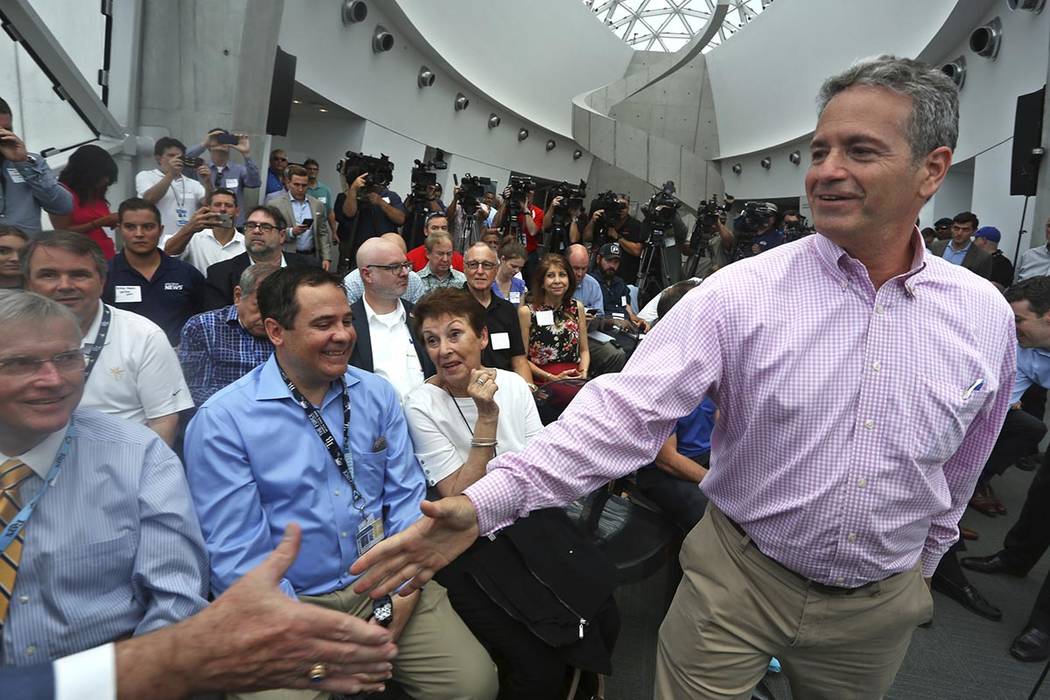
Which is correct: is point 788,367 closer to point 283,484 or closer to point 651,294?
point 283,484

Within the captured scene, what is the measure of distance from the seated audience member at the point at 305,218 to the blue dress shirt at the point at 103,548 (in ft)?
14.7

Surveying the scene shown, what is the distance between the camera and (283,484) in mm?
1758

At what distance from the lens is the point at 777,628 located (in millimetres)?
1297

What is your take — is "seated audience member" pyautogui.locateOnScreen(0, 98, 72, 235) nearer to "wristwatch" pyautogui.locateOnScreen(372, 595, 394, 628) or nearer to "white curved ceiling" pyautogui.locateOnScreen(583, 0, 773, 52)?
"wristwatch" pyautogui.locateOnScreen(372, 595, 394, 628)

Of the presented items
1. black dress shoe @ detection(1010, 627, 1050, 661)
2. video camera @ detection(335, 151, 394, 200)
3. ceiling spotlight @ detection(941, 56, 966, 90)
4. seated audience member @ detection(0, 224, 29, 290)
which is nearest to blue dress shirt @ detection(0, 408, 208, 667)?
seated audience member @ detection(0, 224, 29, 290)

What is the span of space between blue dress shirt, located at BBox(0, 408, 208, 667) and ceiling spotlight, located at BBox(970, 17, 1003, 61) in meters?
10.2

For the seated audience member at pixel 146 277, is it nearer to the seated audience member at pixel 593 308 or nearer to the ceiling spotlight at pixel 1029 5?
the seated audience member at pixel 593 308

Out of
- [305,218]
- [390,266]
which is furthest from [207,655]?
[305,218]

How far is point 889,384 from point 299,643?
3.66ft

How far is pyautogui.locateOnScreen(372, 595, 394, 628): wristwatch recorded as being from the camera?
1719 mm

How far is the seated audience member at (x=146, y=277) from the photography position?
315 cm

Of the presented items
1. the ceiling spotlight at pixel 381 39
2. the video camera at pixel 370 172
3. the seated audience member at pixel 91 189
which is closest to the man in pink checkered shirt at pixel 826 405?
the seated audience member at pixel 91 189

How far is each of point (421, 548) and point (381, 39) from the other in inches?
383

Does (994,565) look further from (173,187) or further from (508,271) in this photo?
(173,187)
